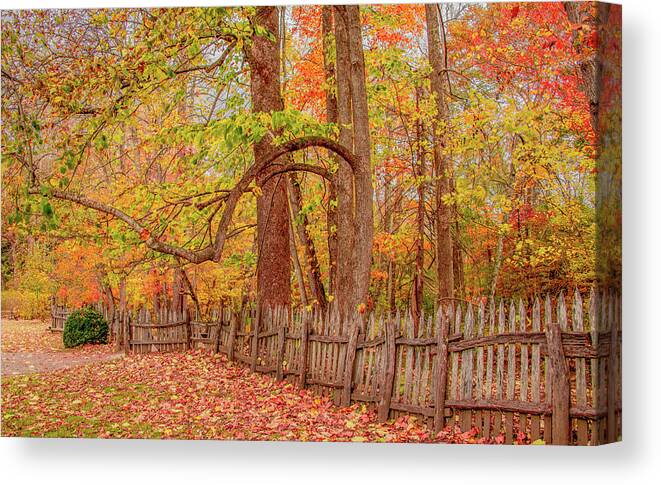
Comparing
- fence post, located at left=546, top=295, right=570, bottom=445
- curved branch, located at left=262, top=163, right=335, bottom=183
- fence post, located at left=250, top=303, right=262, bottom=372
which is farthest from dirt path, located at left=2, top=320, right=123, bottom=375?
fence post, located at left=546, top=295, right=570, bottom=445

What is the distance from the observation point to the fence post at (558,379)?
17.4 feet

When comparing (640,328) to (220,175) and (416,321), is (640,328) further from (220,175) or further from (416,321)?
(220,175)

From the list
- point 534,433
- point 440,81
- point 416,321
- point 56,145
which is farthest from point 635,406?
point 56,145

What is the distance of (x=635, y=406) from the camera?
237 inches

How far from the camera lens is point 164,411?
6.43 m

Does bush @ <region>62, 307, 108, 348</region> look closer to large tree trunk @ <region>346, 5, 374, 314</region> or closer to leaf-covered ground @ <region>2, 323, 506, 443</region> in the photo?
leaf-covered ground @ <region>2, 323, 506, 443</region>

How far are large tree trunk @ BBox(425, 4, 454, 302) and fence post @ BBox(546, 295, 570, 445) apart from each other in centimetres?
155

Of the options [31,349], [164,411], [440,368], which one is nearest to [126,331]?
[31,349]

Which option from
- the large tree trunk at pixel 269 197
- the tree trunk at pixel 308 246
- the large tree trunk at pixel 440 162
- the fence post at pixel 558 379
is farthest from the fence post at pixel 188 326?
the fence post at pixel 558 379

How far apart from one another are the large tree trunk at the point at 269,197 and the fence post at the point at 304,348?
91cm

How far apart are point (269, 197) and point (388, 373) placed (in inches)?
116

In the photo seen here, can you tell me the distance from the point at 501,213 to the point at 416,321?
4.88ft

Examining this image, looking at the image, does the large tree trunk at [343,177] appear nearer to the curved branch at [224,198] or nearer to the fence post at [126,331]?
the curved branch at [224,198]

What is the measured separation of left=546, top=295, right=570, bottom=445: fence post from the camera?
5305mm
